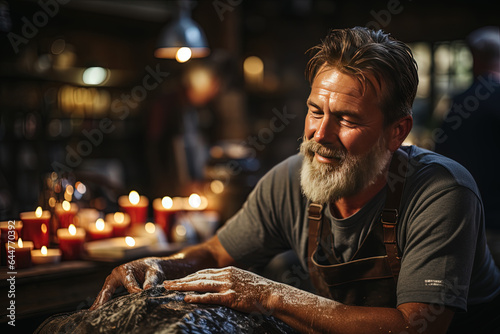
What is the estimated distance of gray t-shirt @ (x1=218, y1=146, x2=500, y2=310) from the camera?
171 centimetres

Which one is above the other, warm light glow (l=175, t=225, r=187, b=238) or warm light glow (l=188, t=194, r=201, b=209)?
warm light glow (l=188, t=194, r=201, b=209)

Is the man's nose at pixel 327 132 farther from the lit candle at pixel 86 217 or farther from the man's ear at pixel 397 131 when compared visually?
the lit candle at pixel 86 217

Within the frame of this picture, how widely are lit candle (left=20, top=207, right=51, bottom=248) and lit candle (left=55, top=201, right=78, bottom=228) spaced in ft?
0.82

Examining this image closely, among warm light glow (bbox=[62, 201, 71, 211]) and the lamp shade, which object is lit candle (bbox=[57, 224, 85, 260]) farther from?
the lamp shade

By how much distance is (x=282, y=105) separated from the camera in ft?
27.6

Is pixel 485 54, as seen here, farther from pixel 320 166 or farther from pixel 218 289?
pixel 218 289

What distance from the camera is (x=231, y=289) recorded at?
1.73 metres

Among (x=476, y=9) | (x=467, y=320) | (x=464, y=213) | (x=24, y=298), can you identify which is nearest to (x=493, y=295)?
(x=467, y=320)

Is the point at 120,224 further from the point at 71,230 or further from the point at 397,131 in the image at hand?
the point at 397,131

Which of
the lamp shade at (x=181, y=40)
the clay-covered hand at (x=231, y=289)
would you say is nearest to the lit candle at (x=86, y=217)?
the clay-covered hand at (x=231, y=289)

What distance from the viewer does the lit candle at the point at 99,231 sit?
2750mm

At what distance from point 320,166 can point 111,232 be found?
1329mm

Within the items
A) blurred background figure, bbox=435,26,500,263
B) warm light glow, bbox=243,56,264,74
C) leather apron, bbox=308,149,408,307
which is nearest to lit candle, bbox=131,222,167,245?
leather apron, bbox=308,149,408,307

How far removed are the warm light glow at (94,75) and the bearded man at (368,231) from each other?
5.21m
